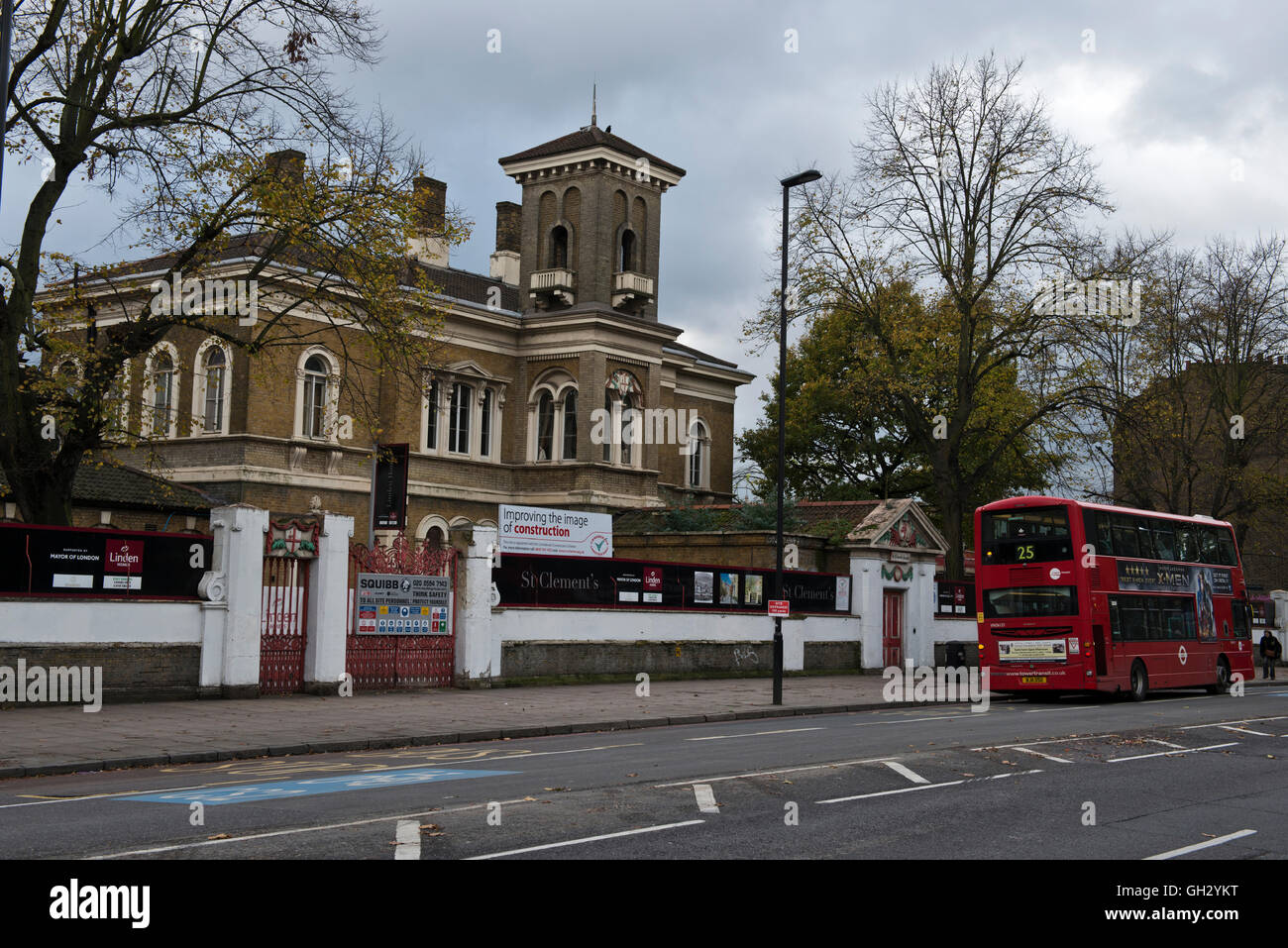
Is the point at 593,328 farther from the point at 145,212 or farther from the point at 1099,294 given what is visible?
the point at 145,212

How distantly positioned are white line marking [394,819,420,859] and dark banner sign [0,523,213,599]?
1196 centimetres

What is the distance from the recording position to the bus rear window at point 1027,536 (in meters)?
25.9

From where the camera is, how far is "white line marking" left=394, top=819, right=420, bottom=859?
799cm

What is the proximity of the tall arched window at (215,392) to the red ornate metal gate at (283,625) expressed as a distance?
19062 mm

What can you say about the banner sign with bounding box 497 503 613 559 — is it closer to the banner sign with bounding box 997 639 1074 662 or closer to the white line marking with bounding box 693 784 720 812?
the banner sign with bounding box 997 639 1074 662

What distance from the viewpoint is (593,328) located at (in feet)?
157

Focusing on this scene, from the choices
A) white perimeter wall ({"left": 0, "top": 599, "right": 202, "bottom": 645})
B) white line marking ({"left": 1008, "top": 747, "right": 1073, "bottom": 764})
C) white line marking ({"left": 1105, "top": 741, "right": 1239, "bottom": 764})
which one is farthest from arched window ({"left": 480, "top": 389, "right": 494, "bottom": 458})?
white line marking ({"left": 1008, "top": 747, "right": 1073, "bottom": 764})

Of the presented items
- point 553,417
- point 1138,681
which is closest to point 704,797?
point 1138,681

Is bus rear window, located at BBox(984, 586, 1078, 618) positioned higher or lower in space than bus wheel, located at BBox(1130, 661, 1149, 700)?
higher

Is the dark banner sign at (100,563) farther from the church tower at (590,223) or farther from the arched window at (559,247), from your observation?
the arched window at (559,247)

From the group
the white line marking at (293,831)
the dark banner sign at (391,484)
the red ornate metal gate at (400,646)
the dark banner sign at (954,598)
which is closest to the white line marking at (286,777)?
the white line marking at (293,831)
